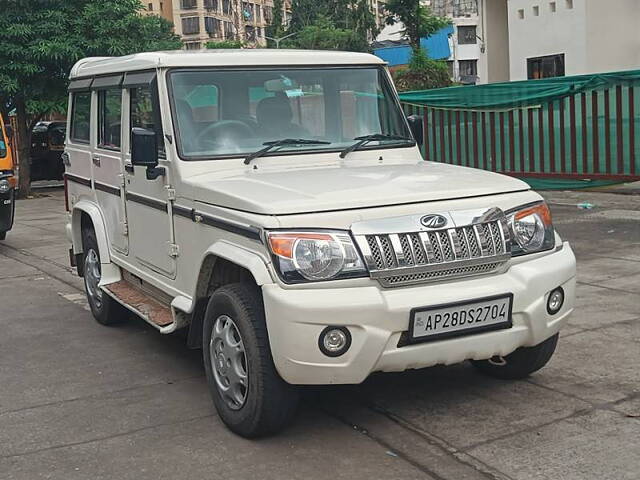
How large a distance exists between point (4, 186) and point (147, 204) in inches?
293

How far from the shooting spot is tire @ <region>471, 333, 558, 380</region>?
17.7 feet

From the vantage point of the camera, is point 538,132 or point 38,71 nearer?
point 538,132

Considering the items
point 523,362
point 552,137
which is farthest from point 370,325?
point 552,137

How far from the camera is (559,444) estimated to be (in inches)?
180

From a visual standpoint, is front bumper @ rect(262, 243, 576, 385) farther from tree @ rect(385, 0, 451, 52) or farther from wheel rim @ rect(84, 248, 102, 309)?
tree @ rect(385, 0, 451, 52)

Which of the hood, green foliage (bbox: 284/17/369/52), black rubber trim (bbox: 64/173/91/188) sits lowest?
black rubber trim (bbox: 64/173/91/188)

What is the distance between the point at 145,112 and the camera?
6.21 meters

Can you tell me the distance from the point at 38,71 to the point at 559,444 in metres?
18.8

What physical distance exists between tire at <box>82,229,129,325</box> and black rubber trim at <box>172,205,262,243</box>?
214 centimetres

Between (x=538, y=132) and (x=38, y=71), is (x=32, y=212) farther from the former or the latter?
(x=538, y=132)

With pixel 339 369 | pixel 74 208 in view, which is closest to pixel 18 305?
pixel 74 208

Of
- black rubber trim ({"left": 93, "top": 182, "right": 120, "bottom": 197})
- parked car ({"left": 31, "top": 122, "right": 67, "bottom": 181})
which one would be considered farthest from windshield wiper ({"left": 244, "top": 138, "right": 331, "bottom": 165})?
parked car ({"left": 31, "top": 122, "right": 67, "bottom": 181})

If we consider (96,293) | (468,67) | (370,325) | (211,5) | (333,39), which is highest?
(211,5)

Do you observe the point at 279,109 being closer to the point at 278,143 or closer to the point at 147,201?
the point at 278,143
